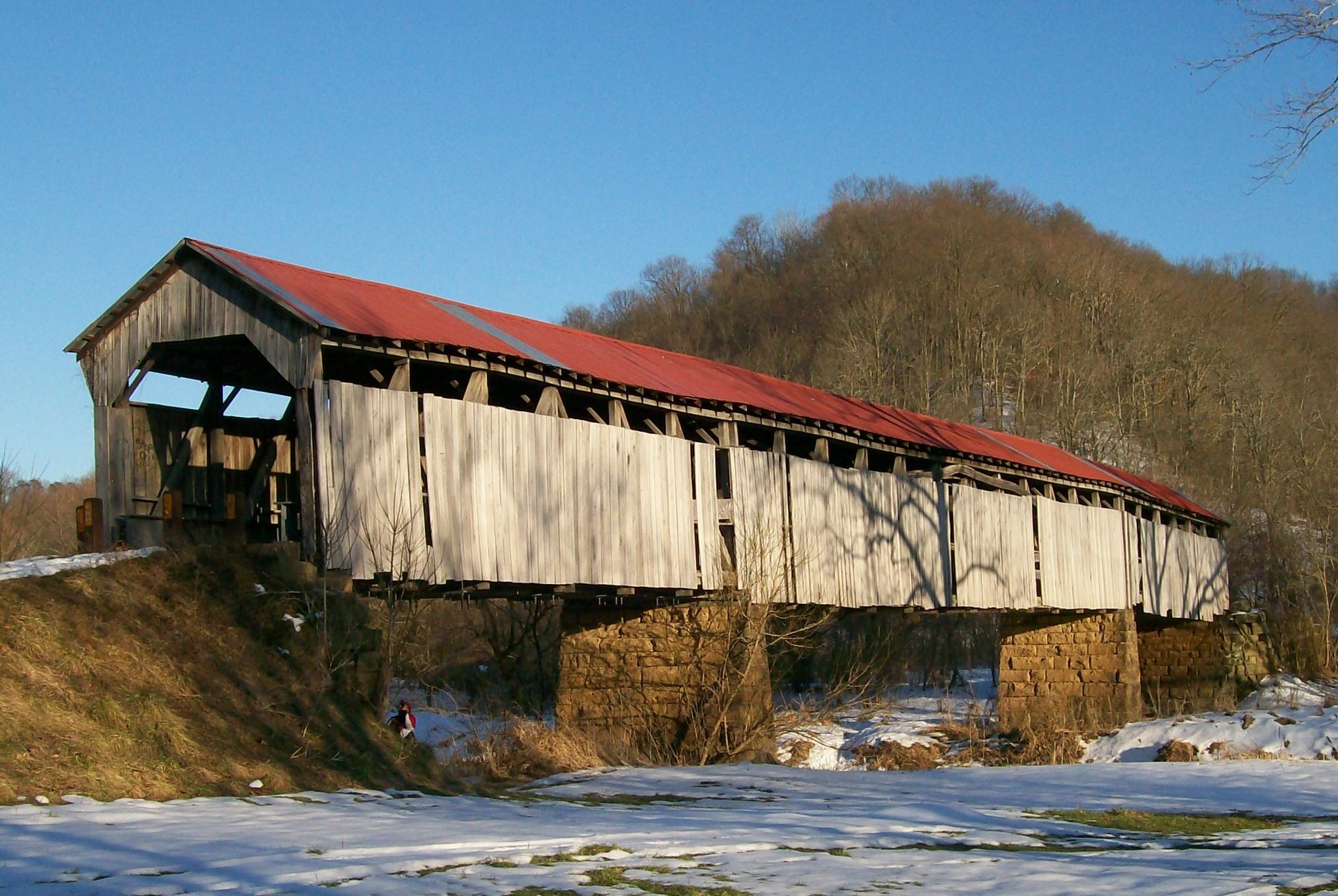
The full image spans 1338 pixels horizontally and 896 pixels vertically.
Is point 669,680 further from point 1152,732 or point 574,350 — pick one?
point 1152,732

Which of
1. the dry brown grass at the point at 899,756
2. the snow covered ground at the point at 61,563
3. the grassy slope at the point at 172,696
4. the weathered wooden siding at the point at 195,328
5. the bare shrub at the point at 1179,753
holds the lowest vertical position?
the dry brown grass at the point at 899,756

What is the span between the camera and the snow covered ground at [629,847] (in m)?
7.17

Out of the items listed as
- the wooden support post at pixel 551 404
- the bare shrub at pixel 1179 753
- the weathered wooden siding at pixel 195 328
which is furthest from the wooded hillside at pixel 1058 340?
the weathered wooden siding at pixel 195 328

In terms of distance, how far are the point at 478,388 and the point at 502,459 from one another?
77 cm

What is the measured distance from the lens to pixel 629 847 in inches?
339

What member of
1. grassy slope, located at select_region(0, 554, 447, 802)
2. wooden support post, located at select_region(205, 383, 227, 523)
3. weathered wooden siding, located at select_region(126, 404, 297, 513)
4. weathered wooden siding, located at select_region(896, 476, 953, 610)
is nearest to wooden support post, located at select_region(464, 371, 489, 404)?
grassy slope, located at select_region(0, 554, 447, 802)

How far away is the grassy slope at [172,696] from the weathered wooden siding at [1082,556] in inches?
547

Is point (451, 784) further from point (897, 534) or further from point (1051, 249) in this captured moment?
point (1051, 249)

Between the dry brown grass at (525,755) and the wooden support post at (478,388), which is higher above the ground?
the wooden support post at (478,388)

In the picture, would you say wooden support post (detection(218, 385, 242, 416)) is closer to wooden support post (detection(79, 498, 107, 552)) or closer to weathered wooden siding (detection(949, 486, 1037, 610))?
wooden support post (detection(79, 498, 107, 552))

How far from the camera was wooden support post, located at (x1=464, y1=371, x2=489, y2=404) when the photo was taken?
14.0m

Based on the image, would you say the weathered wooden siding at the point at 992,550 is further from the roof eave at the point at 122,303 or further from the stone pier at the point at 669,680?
the roof eave at the point at 122,303

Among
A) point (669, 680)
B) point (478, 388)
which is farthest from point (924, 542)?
point (478, 388)

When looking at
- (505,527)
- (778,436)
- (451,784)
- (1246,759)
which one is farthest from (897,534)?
(451,784)
